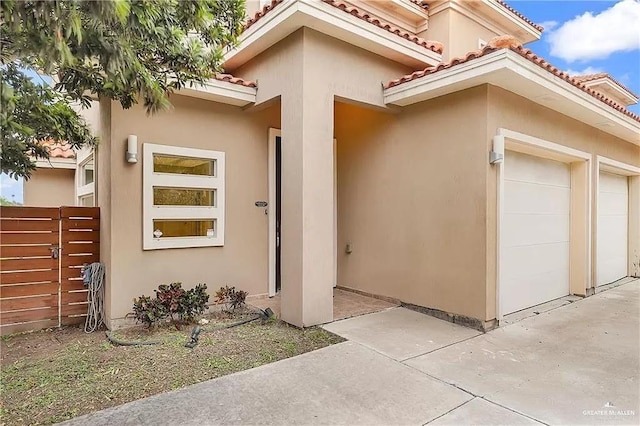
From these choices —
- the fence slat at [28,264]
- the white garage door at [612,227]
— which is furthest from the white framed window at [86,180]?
the white garage door at [612,227]

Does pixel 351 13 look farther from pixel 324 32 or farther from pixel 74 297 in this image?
pixel 74 297

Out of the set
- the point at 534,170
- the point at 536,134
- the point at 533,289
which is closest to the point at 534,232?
the point at 533,289

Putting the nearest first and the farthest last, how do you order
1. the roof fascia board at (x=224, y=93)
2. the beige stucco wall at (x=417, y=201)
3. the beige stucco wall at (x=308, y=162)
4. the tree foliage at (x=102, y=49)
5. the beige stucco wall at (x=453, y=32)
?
the tree foliage at (x=102, y=49) < the beige stucco wall at (x=308, y=162) < the beige stucco wall at (x=417, y=201) < the roof fascia board at (x=224, y=93) < the beige stucco wall at (x=453, y=32)

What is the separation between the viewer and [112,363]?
15.0 ft

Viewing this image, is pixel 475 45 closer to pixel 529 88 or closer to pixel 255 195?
pixel 529 88

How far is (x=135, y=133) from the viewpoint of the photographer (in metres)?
6.08

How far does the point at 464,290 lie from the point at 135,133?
20.1 feet

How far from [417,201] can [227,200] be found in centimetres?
363

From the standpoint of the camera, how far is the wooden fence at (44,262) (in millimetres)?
5691

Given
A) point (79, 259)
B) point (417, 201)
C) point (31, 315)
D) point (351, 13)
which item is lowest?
point (31, 315)

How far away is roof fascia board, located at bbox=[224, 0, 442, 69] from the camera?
18.4 ft

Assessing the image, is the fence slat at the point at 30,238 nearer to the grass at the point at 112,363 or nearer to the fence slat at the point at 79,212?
the fence slat at the point at 79,212

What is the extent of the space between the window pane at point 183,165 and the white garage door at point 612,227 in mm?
9402

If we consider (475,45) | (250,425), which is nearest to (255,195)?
(250,425)
